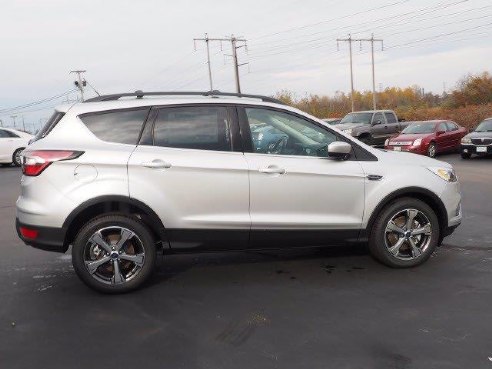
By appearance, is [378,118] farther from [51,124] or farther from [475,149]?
[51,124]

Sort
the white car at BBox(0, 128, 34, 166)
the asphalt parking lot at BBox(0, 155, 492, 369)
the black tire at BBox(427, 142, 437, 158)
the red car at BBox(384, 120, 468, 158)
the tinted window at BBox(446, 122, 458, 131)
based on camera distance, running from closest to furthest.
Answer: the asphalt parking lot at BBox(0, 155, 492, 369), the red car at BBox(384, 120, 468, 158), the black tire at BBox(427, 142, 437, 158), the tinted window at BBox(446, 122, 458, 131), the white car at BBox(0, 128, 34, 166)

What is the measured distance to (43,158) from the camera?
4.19m

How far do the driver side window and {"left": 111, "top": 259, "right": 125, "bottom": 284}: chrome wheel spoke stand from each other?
1.71m

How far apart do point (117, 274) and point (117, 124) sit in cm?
136

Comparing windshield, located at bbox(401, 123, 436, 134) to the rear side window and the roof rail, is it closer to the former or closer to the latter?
the roof rail

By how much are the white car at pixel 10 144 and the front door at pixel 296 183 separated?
1733cm

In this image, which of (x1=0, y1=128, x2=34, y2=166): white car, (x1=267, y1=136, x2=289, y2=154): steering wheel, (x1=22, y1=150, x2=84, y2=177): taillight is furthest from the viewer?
(x1=0, y1=128, x2=34, y2=166): white car

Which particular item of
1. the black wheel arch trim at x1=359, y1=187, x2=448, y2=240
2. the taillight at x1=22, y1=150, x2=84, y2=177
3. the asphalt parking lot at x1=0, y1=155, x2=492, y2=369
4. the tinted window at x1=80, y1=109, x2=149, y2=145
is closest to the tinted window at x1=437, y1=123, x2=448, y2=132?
the asphalt parking lot at x1=0, y1=155, x2=492, y2=369

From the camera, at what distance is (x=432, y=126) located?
60.4ft

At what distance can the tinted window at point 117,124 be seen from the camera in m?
4.38

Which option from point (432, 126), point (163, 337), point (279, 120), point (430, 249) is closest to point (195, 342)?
point (163, 337)

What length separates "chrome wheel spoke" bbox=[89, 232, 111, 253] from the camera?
168 inches

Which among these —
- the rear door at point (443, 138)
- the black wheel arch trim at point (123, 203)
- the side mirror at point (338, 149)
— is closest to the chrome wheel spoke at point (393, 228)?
the side mirror at point (338, 149)

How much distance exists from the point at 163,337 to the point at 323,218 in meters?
1.94
